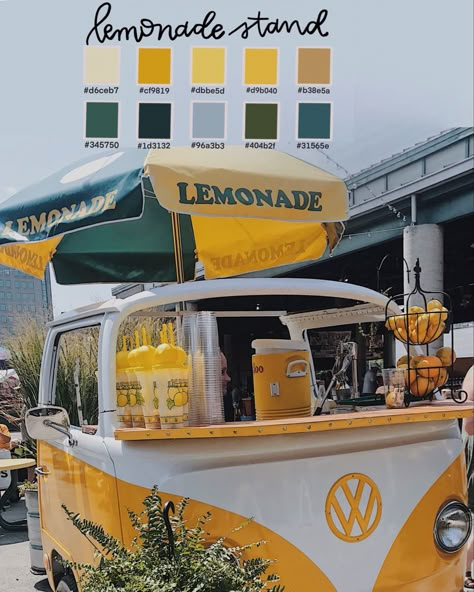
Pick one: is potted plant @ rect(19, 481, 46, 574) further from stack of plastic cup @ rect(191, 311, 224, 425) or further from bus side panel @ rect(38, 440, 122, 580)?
stack of plastic cup @ rect(191, 311, 224, 425)

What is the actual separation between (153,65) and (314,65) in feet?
3.03

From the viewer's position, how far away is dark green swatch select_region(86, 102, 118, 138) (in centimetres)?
364

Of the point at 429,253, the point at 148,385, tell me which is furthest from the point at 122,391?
the point at 429,253

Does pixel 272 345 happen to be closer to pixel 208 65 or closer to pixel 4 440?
pixel 208 65

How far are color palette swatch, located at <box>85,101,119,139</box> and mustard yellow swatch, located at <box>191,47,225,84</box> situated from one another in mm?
497

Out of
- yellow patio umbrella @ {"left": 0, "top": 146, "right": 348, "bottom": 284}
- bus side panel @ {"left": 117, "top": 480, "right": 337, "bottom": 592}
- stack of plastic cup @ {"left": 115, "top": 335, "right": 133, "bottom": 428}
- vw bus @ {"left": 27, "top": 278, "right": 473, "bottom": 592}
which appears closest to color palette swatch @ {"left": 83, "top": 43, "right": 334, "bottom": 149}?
yellow patio umbrella @ {"left": 0, "top": 146, "right": 348, "bottom": 284}

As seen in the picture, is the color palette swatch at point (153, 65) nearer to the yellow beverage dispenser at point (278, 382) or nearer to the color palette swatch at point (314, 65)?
the color palette swatch at point (314, 65)

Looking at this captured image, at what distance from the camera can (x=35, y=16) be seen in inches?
137

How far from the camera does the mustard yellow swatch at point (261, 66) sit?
3600 millimetres

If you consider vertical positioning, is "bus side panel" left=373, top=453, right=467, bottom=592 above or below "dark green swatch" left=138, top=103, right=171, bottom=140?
below

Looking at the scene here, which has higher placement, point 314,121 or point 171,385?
point 314,121

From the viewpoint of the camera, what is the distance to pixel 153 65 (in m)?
3.61

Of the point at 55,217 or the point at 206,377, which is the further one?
the point at 55,217

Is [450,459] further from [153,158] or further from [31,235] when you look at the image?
[31,235]
